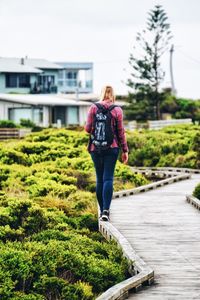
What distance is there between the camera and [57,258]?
34.0 ft

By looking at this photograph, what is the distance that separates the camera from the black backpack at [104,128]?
13.3 metres

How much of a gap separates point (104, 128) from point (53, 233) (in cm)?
179

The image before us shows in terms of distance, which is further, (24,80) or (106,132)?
(24,80)

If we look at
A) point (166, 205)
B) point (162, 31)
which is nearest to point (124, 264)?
point (166, 205)

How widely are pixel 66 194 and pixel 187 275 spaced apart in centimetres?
825

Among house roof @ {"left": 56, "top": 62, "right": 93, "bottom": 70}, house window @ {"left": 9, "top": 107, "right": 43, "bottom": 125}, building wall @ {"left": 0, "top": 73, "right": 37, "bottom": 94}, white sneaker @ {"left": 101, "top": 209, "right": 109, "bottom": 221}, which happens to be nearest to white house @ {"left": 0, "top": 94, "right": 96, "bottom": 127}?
house window @ {"left": 9, "top": 107, "right": 43, "bottom": 125}

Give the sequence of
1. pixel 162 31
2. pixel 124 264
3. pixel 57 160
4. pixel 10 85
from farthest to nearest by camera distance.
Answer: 1. pixel 10 85
2. pixel 162 31
3. pixel 57 160
4. pixel 124 264

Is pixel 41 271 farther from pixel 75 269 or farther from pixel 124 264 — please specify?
pixel 124 264

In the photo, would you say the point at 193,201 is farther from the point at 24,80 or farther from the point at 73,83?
the point at 73,83

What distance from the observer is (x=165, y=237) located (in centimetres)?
1251

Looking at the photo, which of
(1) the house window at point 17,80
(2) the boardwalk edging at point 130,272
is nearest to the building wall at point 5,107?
(1) the house window at point 17,80

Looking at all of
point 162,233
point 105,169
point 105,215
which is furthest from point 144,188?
point 162,233

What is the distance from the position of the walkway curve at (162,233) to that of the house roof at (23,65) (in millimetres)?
59115

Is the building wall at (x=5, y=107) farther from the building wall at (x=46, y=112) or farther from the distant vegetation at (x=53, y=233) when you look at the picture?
the distant vegetation at (x=53, y=233)
